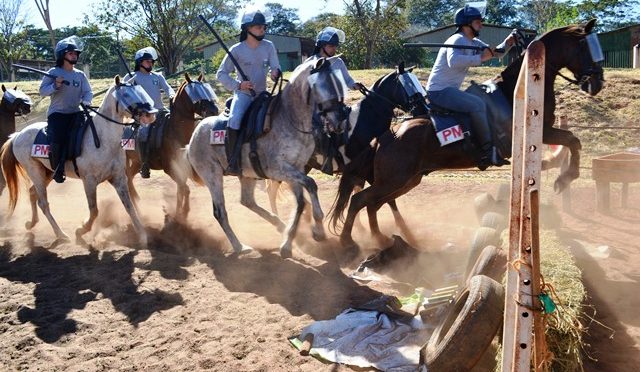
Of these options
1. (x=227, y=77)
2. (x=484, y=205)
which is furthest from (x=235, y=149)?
(x=484, y=205)

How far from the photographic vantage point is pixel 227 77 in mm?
7863

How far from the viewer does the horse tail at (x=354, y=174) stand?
25.6ft

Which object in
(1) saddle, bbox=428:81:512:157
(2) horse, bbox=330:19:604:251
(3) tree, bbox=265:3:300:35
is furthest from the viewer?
(3) tree, bbox=265:3:300:35

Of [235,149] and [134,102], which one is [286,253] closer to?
[235,149]

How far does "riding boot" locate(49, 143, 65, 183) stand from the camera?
8.72m

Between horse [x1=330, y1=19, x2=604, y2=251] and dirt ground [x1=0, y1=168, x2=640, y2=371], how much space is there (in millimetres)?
719

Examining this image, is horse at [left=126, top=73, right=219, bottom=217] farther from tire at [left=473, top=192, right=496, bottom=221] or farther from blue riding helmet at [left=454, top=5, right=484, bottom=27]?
tire at [left=473, top=192, right=496, bottom=221]

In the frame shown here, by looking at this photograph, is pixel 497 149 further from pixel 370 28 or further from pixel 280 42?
pixel 280 42

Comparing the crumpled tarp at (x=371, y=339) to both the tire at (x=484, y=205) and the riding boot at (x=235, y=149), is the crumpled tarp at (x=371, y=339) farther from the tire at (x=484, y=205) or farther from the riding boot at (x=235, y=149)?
the tire at (x=484, y=205)

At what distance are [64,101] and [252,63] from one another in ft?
9.64

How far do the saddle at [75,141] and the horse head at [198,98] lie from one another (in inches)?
56.4

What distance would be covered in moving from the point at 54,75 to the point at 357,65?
26234mm

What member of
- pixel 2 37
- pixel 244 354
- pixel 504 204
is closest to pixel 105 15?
pixel 2 37

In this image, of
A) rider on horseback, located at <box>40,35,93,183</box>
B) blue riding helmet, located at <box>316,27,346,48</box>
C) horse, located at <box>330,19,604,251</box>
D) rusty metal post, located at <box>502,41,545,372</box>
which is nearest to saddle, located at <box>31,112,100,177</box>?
rider on horseback, located at <box>40,35,93,183</box>
